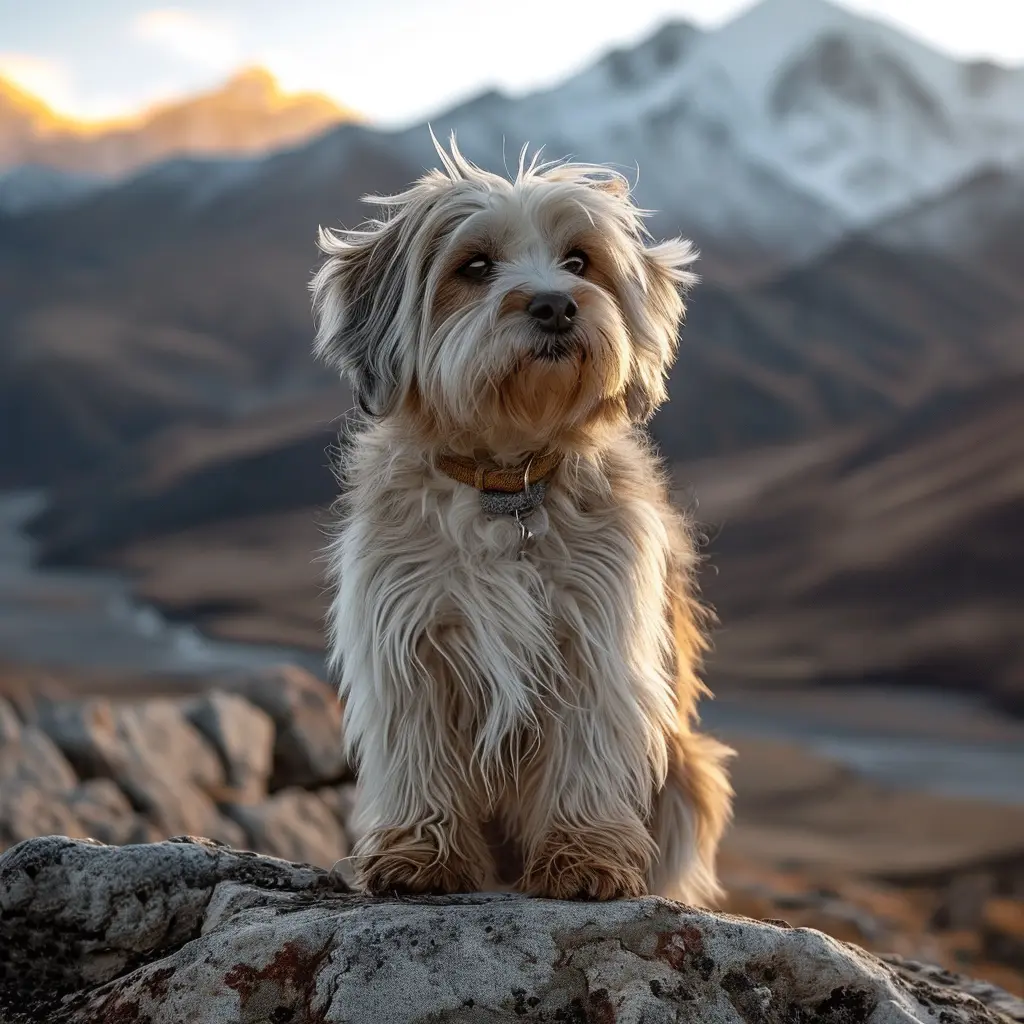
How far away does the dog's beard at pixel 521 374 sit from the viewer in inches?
141

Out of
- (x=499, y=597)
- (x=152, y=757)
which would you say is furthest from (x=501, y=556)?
(x=152, y=757)

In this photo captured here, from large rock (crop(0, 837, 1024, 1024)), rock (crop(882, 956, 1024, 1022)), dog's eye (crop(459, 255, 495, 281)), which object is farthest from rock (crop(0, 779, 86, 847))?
dog's eye (crop(459, 255, 495, 281))

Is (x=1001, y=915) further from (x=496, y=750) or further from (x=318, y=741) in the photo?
(x=496, y=750)

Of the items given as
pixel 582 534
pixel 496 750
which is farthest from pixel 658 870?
pixel 582 534

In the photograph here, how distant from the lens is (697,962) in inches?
130

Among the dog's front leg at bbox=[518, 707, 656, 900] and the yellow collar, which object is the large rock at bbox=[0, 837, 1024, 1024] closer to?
the dog's front leg at bbox=[518, 707, 656, 900]

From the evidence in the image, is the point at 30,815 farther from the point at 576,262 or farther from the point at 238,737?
the point at 576,262

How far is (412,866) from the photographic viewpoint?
3.83 meters

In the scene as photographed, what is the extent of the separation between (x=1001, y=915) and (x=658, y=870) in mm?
11017

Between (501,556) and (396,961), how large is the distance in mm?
1253

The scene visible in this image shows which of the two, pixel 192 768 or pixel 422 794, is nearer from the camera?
pixel 422 794

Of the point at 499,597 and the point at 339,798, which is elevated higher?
the point at 339,798

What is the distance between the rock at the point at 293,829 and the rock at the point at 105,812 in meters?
1.16

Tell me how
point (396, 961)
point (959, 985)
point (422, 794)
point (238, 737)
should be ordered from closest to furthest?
point (396, 961) < point (422, 794) < point (959, 985) < point (238, 737)
